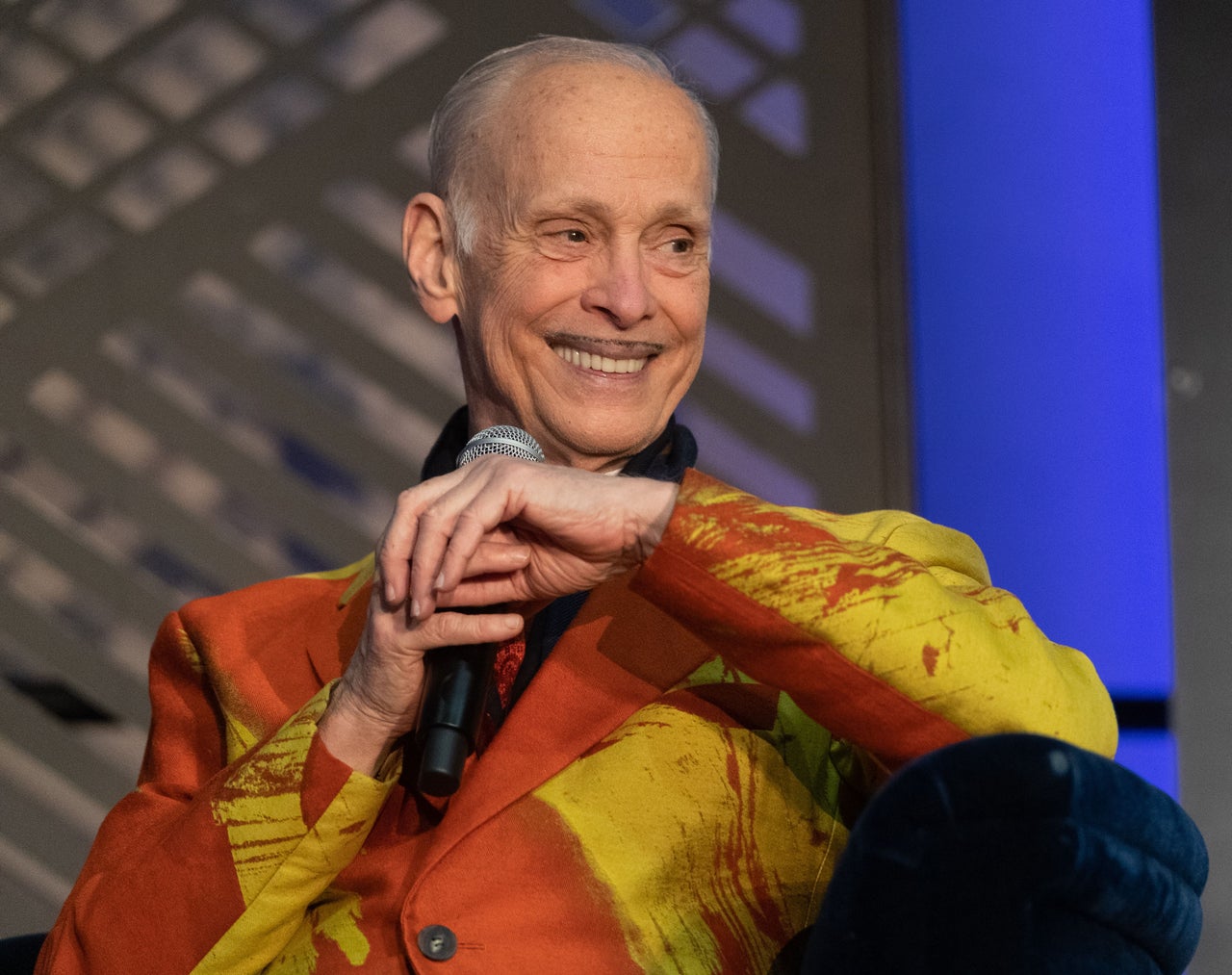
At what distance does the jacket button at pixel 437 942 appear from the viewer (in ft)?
3.88

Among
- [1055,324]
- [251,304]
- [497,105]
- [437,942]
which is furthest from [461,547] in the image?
[251,304]

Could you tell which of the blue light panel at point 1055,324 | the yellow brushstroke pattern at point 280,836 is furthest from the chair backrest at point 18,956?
the blue light panel at point 1055,324

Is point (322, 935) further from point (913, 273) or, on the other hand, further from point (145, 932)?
point (913, 273)

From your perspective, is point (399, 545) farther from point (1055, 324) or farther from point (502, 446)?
point (1055, 324)

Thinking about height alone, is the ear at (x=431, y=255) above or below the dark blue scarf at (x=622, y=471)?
above

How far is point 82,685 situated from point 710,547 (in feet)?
7.85

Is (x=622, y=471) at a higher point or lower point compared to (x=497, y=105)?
lower

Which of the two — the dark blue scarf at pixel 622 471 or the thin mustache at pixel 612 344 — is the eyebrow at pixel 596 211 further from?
the dark blue scarf at pixel 622 471

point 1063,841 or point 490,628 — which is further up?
point 1063,841

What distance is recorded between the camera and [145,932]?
124 cm

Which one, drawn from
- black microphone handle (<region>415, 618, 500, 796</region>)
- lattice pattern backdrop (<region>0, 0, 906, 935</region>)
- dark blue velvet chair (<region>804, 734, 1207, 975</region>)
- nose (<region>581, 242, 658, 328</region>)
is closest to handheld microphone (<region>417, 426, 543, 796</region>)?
black microphone handle (<region>415, 618, 500, 796</region>)

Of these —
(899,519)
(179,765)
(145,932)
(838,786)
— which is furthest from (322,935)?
(899,519)

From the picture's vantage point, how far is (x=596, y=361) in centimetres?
152

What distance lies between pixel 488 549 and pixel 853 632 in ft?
1.00
